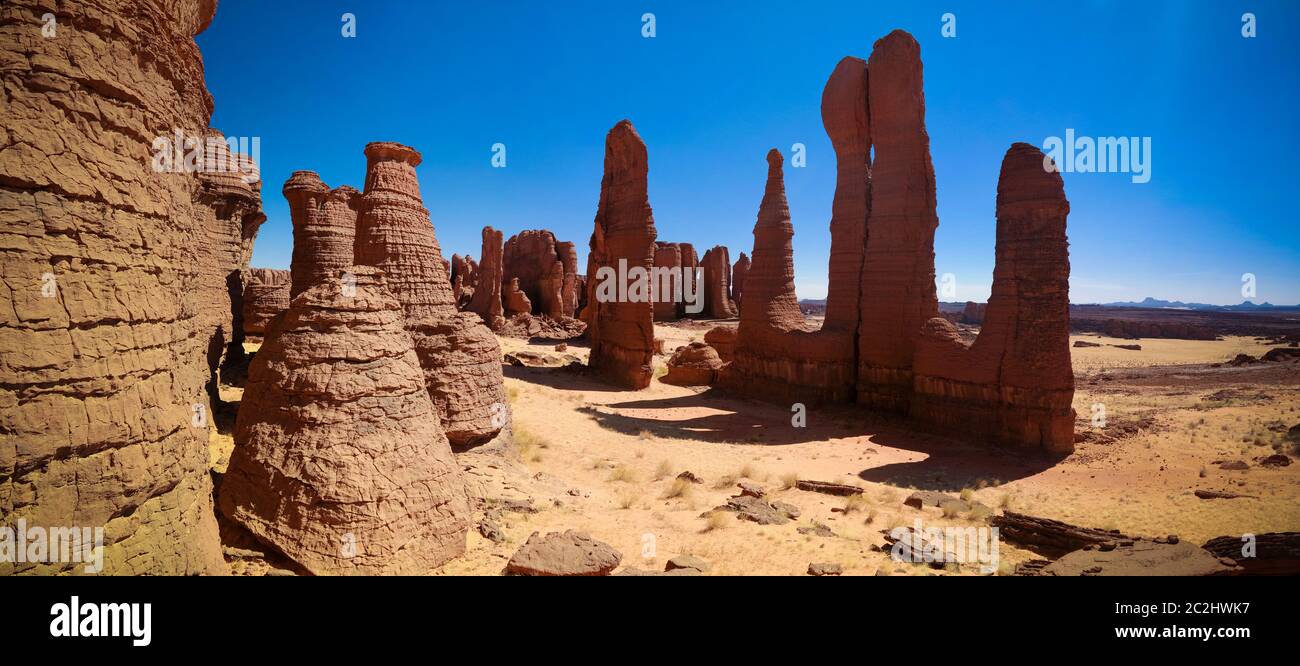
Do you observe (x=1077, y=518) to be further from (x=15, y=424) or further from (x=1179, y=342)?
(x=1179, y=342)

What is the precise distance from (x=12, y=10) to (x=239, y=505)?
4.02m

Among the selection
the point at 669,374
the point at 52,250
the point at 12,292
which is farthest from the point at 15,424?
the point at 669,374

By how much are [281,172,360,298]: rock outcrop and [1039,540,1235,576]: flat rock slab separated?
13.8 m

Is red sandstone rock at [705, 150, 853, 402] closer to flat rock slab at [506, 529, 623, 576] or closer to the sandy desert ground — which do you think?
the sandy desert ground

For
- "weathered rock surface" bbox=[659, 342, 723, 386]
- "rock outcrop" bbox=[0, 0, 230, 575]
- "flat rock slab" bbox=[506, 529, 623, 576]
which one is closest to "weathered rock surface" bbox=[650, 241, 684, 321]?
"weathered rock surface" bbox=[659, 342, 723, 386]

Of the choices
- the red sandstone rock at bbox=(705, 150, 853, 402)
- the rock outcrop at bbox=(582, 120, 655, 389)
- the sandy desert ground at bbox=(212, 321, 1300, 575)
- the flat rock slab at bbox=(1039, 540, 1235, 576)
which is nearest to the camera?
the flat rock slab at bbox=(1039, 540, 1235, 576)

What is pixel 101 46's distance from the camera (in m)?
2.95

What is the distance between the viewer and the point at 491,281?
34094 millimetres

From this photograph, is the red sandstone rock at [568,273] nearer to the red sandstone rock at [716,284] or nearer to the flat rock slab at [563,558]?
the red sandstone rock at [716,284]

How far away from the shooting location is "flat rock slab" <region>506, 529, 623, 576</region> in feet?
16.6

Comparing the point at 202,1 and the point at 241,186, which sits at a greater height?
the point at 241,186

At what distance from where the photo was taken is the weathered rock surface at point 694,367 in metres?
22.3

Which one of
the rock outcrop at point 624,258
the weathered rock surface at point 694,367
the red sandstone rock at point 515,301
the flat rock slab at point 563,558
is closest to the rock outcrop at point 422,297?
the flat rock slab at point 563,558

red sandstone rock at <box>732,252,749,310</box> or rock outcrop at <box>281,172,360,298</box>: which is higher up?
red sandstone rock at <box>732,252,749,310</box>
